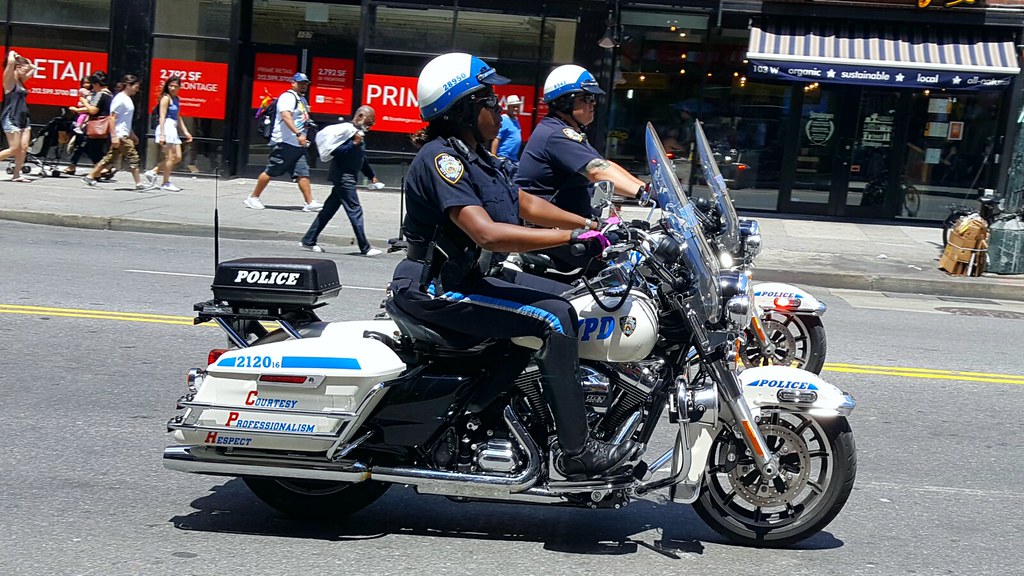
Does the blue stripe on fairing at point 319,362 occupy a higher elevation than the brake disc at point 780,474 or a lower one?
higher

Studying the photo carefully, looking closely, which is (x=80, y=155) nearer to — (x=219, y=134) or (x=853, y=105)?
(x=219, y=134)

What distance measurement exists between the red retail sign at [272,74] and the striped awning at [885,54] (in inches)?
324

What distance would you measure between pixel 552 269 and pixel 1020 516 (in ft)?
8.58

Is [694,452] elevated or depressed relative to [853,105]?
depressed

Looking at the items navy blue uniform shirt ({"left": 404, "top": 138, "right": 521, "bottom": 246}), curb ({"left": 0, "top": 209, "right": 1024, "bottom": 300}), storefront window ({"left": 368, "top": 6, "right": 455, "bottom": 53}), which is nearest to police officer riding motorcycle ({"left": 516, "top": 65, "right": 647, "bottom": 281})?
navy blue uniform shirt ({"left": 404, "top": 138, "right": 521, "bottom": 246})

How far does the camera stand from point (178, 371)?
746cm

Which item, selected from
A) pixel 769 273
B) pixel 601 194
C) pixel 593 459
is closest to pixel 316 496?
pixel 593 459

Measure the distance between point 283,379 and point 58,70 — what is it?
18.2 m

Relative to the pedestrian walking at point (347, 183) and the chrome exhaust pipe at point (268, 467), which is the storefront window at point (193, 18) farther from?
the chrome exhaust pipe at point (268, 467)

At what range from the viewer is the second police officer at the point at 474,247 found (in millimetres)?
4492

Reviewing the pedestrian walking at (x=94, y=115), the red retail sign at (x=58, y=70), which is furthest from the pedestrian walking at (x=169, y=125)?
the red retail sign at (x=58, y=70)

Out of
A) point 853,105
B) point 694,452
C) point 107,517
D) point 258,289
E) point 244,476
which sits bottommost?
point 107,517

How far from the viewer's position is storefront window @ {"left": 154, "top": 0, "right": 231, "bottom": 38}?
20.7 m

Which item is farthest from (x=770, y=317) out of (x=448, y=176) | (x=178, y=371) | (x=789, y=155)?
(x=789, y=155)
